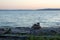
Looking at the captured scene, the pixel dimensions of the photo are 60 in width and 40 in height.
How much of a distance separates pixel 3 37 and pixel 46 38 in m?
2.11

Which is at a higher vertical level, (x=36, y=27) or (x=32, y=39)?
(x=32, y=39)

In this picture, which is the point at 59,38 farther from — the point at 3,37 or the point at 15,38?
the point at 3,37

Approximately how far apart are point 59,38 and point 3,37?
263 centimetres

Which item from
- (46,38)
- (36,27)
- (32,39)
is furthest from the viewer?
(36,27)

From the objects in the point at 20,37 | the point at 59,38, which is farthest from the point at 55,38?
the point at 20,37

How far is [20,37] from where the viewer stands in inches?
346

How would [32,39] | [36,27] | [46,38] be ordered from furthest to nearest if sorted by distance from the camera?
[36,27], [46,38], [32,39]

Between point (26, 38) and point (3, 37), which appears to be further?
point (3, 37)

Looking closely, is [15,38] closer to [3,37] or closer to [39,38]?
[3,37]

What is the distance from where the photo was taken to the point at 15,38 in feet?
29.5

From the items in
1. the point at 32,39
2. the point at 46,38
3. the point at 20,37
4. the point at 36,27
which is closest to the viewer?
the point at 32,39

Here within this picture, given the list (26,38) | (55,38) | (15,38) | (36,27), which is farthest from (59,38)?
(36,27)

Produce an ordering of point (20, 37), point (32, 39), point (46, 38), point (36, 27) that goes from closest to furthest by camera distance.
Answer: point (32, 39), point (46, 38), point (20, 37), point (36, 27)

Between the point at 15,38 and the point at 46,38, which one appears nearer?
the point at 46,38
